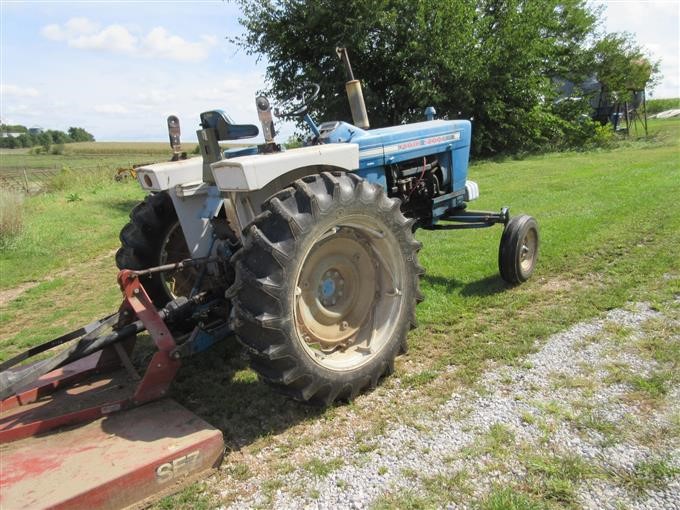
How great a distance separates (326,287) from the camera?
319 centimetres

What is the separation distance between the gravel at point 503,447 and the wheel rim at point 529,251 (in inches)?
65.3

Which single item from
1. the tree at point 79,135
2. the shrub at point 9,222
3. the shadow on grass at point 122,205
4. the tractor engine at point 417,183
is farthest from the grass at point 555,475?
the tree at point 79,135

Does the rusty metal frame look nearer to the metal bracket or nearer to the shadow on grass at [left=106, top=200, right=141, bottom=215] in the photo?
the metal bracket

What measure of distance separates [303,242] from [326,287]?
1.92 ft

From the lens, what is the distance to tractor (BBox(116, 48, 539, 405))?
265cm

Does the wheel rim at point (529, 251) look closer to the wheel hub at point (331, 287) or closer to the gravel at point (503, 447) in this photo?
the gravel at point (503, 447)

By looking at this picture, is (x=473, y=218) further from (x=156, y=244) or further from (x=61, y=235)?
(x=61, y=235)

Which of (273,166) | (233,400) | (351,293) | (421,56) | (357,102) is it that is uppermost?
(421,56)

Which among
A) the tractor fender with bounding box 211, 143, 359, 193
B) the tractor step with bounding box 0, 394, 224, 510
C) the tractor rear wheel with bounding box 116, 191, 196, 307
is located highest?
the tractor fender with bounding box 211, 143, 359, 193

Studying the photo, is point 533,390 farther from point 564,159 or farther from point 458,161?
Result: point 564,159

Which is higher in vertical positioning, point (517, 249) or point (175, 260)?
point (175, 260)

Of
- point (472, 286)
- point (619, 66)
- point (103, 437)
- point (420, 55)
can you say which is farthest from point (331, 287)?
point (619, 66)

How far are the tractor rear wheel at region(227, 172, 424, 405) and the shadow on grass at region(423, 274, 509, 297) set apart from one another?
4.92ft

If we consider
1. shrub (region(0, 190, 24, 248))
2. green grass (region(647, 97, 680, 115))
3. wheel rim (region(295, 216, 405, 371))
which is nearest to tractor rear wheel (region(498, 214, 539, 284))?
wheel rim (region(295, 216, 405, 371))
